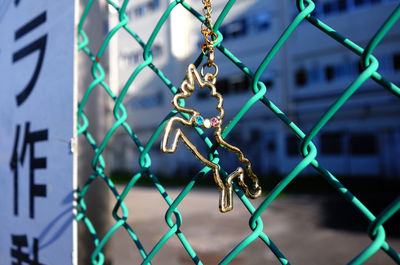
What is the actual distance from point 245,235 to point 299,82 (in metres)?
9.60

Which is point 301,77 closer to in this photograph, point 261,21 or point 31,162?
point 261,21

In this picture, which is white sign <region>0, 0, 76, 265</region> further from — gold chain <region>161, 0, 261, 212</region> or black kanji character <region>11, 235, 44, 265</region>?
gold chain <region>161, 0, 261, 212</region>

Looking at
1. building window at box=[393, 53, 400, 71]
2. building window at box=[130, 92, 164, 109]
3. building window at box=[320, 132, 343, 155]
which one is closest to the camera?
building window at box=[393, 53, 400, 71]

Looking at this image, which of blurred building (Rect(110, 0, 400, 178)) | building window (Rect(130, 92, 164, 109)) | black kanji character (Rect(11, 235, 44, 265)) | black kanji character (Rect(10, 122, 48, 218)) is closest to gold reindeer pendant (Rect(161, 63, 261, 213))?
black kanji character (Rect(10, 122, 48, 218))

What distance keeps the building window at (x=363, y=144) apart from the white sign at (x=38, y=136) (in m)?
12.4

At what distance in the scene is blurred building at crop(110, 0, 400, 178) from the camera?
11.0 m

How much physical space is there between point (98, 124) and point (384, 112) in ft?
40.8

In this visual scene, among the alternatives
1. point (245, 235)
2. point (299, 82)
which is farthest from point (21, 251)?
point (299, 82)

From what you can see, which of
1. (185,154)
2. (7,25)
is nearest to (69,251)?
(7,25)

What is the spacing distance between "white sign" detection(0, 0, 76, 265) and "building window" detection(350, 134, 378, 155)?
40.8 ft

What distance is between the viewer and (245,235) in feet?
14.3

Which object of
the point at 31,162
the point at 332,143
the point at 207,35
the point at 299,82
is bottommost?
the point at 332,143

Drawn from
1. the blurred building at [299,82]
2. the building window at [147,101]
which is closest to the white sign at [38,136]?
the blurred building at [299,82]

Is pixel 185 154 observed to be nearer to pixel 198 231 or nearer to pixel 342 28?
pixel 342 28
